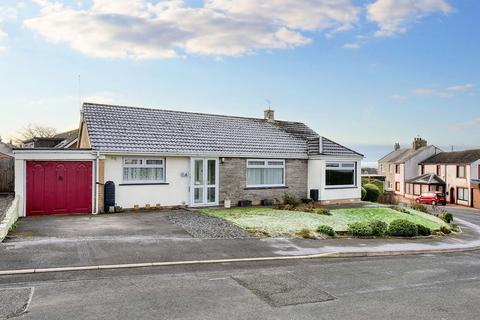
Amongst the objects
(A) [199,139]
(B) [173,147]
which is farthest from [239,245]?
(A) [199,139]

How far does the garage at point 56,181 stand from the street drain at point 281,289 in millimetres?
10956

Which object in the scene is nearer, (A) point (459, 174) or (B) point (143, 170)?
(B) point (143, 170)

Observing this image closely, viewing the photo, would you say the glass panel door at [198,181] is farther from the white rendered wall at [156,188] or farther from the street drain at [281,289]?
the street drain at [281,289]

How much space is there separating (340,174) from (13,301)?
816 inches

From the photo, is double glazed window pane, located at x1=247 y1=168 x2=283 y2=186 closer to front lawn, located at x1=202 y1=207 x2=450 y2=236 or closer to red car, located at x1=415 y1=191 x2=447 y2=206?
front lawn, located at x1=202 y1=207 x2=450 y2=236

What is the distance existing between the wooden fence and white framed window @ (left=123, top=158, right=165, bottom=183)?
1037cm

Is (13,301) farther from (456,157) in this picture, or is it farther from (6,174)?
(456,157)

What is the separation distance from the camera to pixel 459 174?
57.5 metres

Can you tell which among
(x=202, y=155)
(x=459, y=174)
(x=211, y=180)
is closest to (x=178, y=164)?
(x=202, y=155)

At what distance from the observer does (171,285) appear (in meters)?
8.33

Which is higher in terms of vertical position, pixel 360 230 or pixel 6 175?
pixel 6 175

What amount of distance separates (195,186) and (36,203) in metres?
7.18

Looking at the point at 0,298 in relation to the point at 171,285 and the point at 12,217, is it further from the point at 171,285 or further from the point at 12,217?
the point at 12,217

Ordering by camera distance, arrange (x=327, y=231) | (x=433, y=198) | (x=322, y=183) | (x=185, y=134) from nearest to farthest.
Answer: (x=327, y=231), (x=185, y=134), (x=322, y=183), (x=433, y=198)
